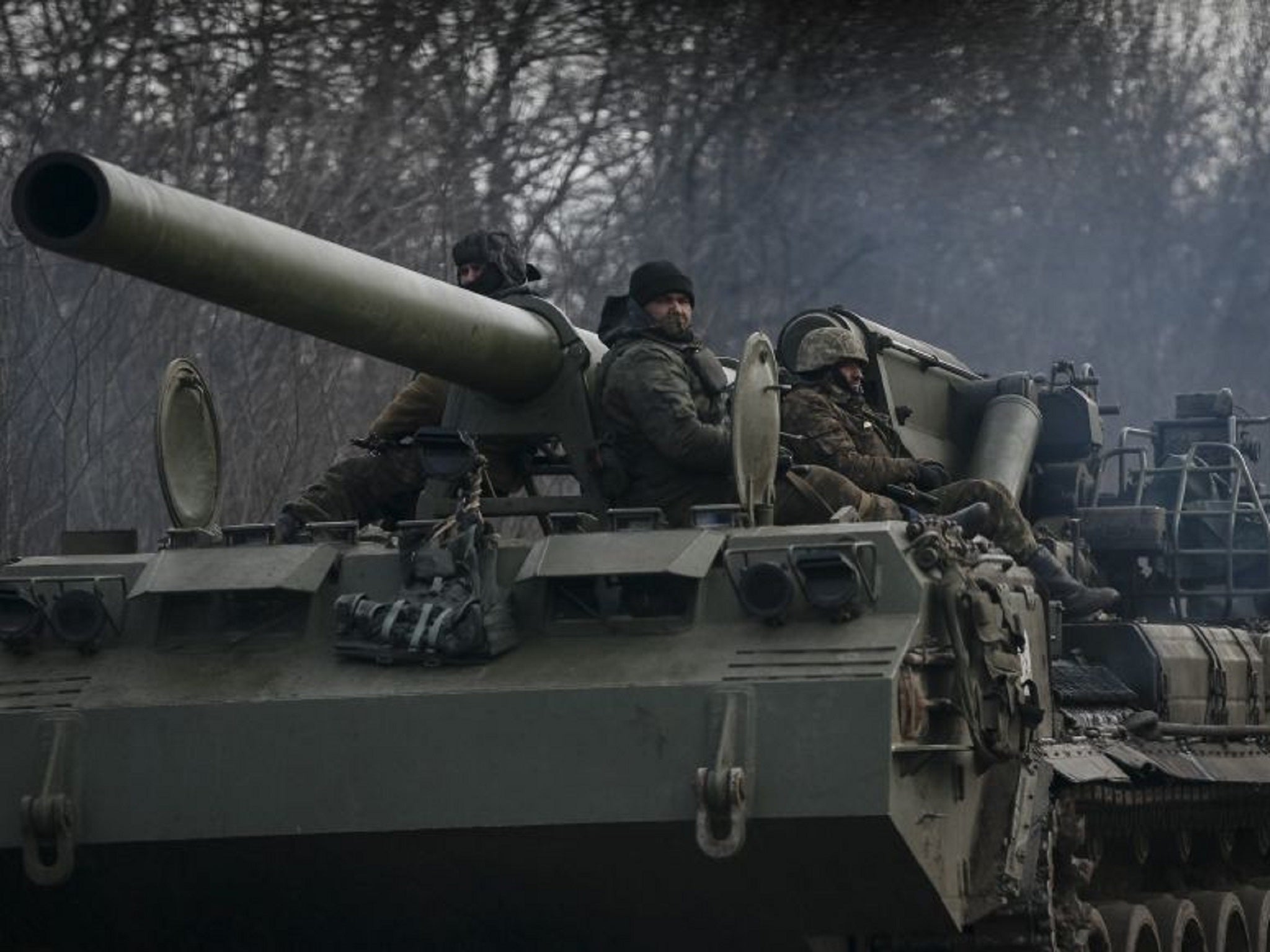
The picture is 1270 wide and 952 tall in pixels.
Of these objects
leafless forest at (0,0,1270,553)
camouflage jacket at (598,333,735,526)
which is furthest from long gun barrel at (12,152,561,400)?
leafless forest at (0,0,1270,553)

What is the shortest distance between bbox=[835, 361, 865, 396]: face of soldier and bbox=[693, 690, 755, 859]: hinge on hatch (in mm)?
3403

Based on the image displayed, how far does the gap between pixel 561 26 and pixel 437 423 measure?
6124 mm

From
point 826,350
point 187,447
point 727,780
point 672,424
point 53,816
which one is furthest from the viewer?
point 826,350

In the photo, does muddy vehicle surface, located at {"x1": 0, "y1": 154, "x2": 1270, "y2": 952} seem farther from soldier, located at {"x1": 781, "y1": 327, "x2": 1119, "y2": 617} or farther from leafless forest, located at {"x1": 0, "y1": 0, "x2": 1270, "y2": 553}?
leafless forest, located at {"x1": 0, "y1": 0, "x2": 1270, "y2": 553}

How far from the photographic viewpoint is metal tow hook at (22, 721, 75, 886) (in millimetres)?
11336

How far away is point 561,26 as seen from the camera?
64.5 ft

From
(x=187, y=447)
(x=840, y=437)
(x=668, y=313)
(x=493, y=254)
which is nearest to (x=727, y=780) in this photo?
(x=668, y=313)

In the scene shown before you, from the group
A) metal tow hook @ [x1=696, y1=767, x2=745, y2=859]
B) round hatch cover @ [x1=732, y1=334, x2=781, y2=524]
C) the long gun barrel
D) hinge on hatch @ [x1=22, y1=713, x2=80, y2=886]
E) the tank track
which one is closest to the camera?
the long gun barrel

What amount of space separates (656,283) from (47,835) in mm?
3299

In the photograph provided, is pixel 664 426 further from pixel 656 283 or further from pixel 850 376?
pixel 850 376

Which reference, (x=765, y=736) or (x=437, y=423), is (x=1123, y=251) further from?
(x=765, y=736)

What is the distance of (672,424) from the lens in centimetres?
1274

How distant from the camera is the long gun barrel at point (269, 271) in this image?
9828 mm

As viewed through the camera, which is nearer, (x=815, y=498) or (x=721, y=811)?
(x=721, y=811)
